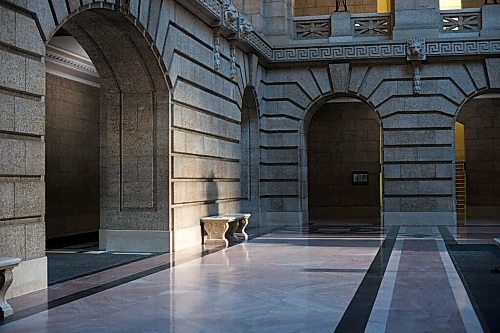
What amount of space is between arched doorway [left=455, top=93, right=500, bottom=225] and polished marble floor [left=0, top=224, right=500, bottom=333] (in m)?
14.9

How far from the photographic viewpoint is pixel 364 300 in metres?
8.65

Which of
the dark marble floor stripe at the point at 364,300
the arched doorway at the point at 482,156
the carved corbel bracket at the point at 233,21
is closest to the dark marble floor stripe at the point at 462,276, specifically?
Answer: the dark marble floor stripe at the point at 364,300

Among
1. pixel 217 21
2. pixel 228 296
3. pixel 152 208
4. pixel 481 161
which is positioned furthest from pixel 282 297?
pixel 481 161

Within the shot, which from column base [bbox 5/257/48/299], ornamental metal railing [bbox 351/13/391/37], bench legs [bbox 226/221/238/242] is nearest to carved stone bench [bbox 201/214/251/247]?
bench legs [bbox 226/221/238/242]

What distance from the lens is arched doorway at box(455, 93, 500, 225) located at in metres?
28.4

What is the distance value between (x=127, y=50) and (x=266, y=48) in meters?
8.61

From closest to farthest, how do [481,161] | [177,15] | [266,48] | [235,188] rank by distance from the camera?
[177,15] → [235,188] → [266,48] → [481,161]

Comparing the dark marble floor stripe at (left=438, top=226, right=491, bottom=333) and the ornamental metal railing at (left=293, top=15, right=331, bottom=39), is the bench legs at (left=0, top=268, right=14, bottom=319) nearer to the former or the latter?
the dark marble floor stripe at (left=438, top=226, right=491, bottom=333)

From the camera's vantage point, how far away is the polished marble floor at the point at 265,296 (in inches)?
288

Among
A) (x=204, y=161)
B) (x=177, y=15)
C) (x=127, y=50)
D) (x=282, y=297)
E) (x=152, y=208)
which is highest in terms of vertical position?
(x=177, y=15)

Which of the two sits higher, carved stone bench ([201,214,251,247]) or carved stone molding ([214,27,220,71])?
carved stone molding ([214,27,220,71])

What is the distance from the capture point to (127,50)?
14078mm

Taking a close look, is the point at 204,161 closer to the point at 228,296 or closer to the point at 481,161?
the point at 228,296

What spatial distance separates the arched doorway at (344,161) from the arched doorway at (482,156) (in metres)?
3.55
